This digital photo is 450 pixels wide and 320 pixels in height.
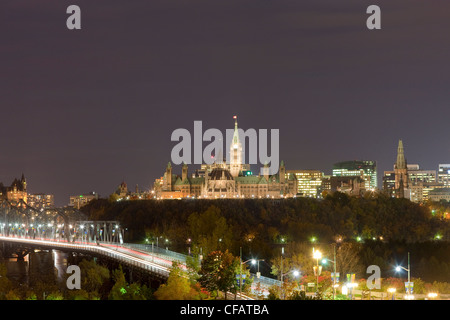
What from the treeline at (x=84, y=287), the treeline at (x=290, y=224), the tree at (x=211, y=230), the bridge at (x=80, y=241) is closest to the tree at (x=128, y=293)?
the treeline at (x=84, y=287)

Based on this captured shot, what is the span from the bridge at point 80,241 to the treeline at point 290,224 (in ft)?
26.3

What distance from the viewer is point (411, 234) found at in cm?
15062

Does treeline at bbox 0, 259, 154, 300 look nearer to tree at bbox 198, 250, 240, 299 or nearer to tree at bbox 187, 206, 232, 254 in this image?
tree at bbox 198, 250, 240, 299

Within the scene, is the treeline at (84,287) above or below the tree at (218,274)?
below

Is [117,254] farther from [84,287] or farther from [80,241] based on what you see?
[80,241]

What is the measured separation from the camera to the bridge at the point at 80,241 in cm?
7812

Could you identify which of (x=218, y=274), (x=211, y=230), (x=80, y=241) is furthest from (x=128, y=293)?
(x=80, y=241)

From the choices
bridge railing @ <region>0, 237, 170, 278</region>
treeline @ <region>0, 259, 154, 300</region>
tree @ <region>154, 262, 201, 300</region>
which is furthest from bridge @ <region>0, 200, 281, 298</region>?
tree @ <region>154, 262, 201, 300</region>

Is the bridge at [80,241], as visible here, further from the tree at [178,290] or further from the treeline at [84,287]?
the tree at [178,290]

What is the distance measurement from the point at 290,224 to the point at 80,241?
36022 millimetres

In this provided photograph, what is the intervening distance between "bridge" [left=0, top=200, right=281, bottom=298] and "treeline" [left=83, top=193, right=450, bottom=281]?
315 inches

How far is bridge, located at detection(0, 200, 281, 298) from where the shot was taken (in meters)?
78.1
